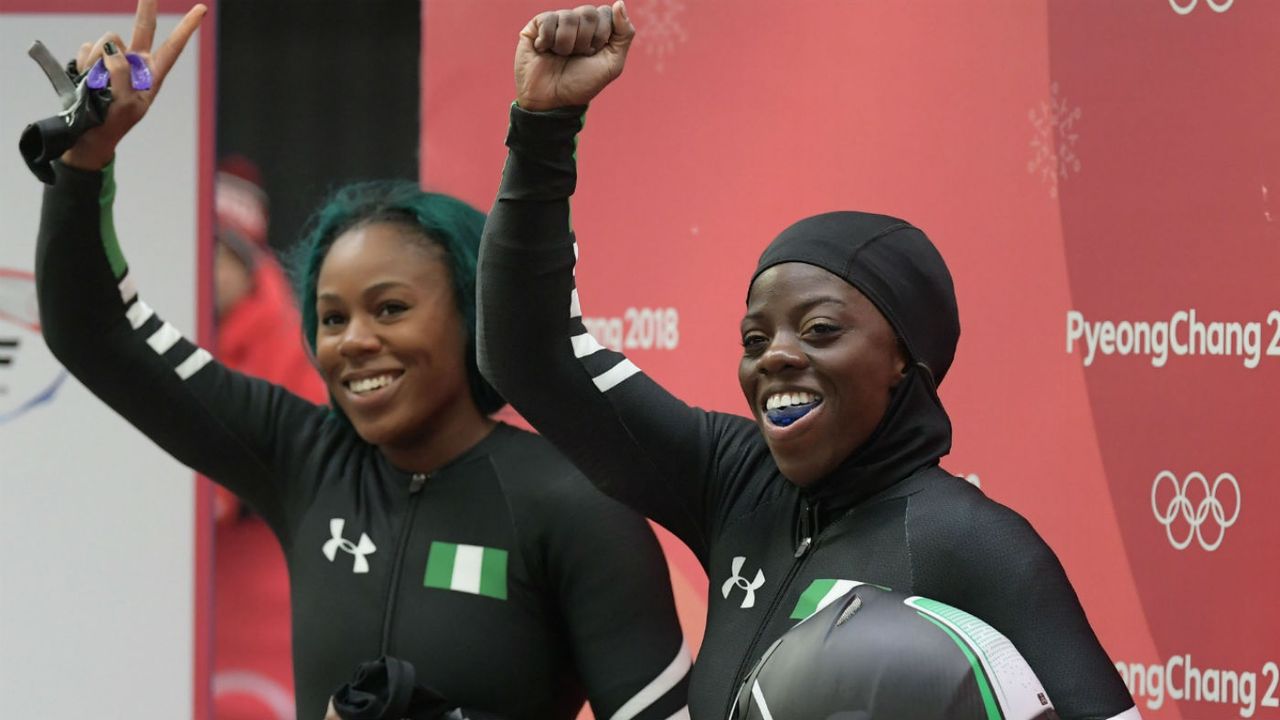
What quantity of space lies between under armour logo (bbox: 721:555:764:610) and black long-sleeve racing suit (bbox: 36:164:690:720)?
287 millimetres

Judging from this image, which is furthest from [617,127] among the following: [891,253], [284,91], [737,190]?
[891,253]

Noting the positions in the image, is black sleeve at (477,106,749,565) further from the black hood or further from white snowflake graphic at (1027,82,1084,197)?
white snowflake graphic at (1027,82,1084,197)

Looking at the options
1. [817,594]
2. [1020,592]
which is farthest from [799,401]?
[1020,592]

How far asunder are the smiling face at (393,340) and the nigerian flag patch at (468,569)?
7.0 inches

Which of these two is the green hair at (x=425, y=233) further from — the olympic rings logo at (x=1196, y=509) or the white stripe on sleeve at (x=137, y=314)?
the olympic rings logo at (x=1196, y=509)

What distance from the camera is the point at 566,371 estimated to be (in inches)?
74.9

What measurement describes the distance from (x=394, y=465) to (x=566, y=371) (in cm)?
48

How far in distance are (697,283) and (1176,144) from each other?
92 cm

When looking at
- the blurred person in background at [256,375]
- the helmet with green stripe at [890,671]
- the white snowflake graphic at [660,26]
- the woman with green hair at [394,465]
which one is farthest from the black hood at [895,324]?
the blurred person in background at [256,375]

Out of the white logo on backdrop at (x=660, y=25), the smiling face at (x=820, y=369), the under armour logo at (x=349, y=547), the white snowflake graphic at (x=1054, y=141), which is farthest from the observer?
the white logo on backdrop at (x=660, y=25)

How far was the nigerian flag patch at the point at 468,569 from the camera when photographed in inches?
83.7

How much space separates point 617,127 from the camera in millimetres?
3158

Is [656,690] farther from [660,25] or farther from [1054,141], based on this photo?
[660,25]

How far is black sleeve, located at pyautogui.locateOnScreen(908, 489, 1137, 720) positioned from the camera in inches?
61.9
